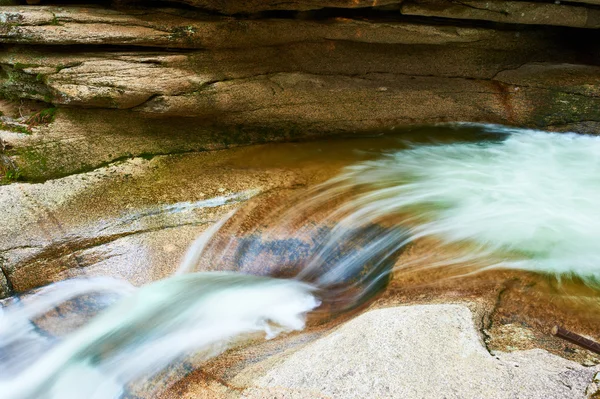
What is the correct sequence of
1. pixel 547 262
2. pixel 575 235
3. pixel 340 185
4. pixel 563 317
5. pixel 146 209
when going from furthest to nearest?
pixel 340 185
pixel 146 209
pixel 575 235
pixel 547 262
pixel 563 317

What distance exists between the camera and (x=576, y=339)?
369 cm

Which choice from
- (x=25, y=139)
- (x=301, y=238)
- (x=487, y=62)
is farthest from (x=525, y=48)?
(x=25, y=139)

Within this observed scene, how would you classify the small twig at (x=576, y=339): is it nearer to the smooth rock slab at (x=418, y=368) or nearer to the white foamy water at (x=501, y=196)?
the smooth rock slab at (x=418, y=368)

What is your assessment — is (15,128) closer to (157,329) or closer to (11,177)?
(11,177)

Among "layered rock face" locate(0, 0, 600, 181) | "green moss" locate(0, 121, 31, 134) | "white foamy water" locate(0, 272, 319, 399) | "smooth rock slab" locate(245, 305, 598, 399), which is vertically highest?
"layered rock face" locate(0, 0, 600, 181)

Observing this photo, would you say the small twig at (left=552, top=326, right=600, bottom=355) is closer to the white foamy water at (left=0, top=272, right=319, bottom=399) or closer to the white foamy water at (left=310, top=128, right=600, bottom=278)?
the white foamy water at (left=310, top=128, right=600, bottom=278)

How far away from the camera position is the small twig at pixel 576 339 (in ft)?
11.8

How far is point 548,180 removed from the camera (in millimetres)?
6293

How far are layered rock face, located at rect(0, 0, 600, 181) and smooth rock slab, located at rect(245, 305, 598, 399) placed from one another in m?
3.69

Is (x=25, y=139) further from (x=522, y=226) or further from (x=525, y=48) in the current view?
(x=525, y=48)

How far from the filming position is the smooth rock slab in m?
3.31

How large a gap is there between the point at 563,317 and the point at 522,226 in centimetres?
154

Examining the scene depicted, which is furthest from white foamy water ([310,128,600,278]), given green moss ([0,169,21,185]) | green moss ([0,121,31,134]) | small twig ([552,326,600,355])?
green moss ([0,121,31,134])

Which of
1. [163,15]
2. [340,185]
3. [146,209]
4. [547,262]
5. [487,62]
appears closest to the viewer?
[547,262]
